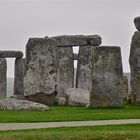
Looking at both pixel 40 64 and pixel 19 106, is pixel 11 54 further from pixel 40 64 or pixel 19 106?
pixel 19 106

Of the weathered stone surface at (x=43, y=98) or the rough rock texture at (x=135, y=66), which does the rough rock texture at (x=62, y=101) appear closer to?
the weathered stone surface at (x=43, y=98)

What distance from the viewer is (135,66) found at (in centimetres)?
3062

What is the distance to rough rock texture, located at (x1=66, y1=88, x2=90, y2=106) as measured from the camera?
97.4ft

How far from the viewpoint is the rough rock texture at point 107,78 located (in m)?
27.3

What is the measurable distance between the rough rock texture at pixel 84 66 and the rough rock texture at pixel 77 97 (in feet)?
33.5

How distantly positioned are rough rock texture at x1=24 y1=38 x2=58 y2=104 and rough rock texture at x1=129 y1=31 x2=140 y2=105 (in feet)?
14.2

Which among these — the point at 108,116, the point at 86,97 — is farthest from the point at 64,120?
the point at 86,97

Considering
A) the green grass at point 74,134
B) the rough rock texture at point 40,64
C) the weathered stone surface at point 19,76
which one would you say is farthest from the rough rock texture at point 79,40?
the green grass at point 74,134

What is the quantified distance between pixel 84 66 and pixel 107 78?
1459 centimetres

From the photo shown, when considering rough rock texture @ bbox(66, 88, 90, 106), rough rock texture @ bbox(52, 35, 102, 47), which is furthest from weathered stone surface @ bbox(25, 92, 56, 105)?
rough rock texture @ bbox(52, 35, 102, 47)

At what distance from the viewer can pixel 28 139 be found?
15.0 metres

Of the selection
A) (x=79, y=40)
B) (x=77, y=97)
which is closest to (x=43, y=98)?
(x=77, y=97)

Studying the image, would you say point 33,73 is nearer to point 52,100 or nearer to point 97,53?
point 52,100

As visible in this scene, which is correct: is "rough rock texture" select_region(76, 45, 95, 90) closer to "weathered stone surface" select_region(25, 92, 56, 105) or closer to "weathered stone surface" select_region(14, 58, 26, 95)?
"weathered stone surface" select_region(14, 58, 26, 95)
